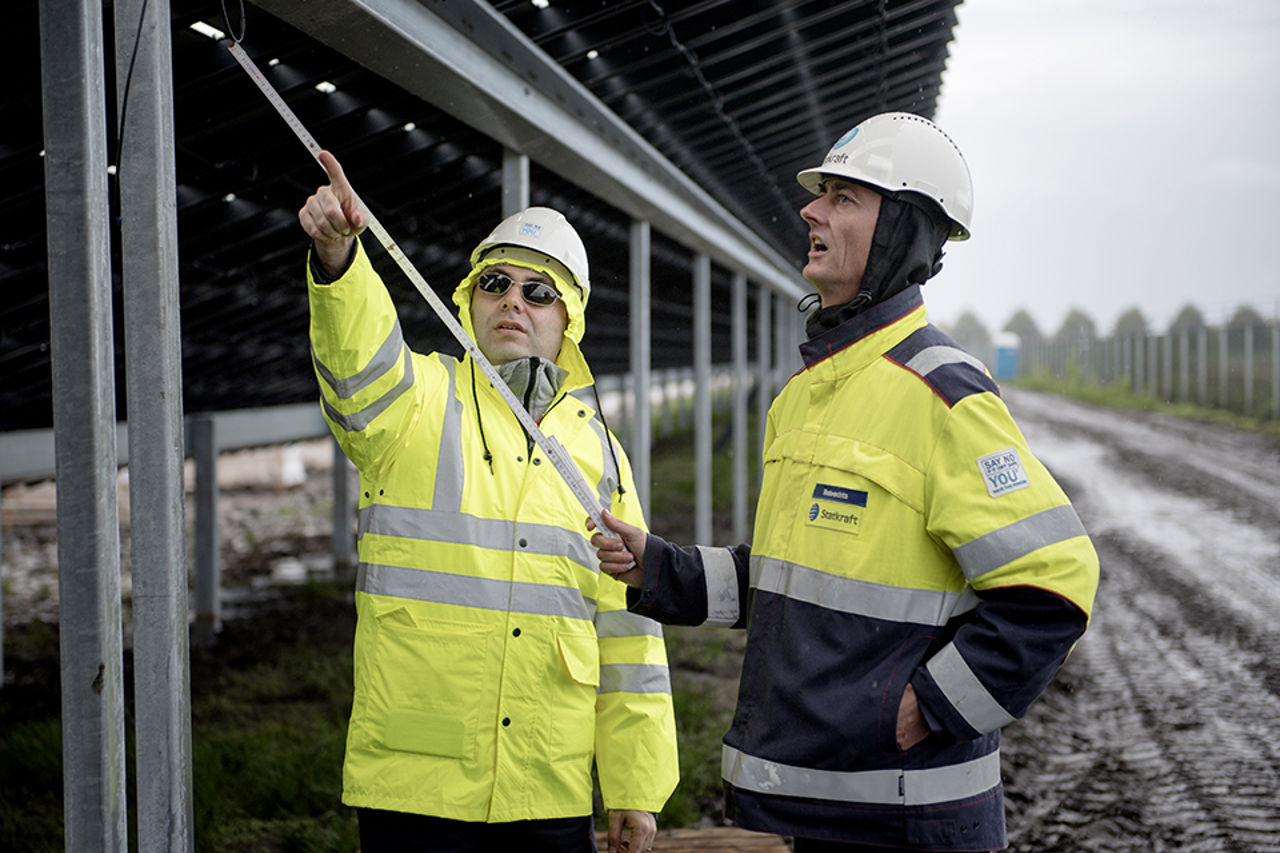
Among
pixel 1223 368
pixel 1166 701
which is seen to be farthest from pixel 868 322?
pixel 1223 368

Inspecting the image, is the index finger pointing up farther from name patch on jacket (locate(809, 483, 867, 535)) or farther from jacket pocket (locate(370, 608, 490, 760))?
name patch on jacket (locate(809, 483, 867, 535))

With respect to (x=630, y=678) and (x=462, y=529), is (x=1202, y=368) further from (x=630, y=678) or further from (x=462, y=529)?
(x=462, y=529)

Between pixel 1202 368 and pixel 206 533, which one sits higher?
pixel 1202 368

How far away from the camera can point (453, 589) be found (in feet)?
7.09

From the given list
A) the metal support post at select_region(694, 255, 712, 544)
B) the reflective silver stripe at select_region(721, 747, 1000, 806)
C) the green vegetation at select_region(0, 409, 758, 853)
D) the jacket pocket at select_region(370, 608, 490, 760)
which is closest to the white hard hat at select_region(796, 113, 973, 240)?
the reflective silver stripe at select_region(721, 747, 1000, 806)

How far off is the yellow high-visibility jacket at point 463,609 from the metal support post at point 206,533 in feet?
22.6

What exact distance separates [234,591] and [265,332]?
14.6 ft

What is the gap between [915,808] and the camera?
1838mm

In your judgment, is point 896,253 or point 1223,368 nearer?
point 896,253

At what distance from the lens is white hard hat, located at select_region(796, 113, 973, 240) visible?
6.67 ft

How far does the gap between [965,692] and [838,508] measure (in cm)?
37

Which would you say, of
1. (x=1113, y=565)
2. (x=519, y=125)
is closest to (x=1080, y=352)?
(x=1113, y=565)

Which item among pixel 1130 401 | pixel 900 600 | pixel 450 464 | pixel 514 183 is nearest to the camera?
pixel 900 600

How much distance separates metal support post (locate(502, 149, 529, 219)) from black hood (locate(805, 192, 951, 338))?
2.11m
